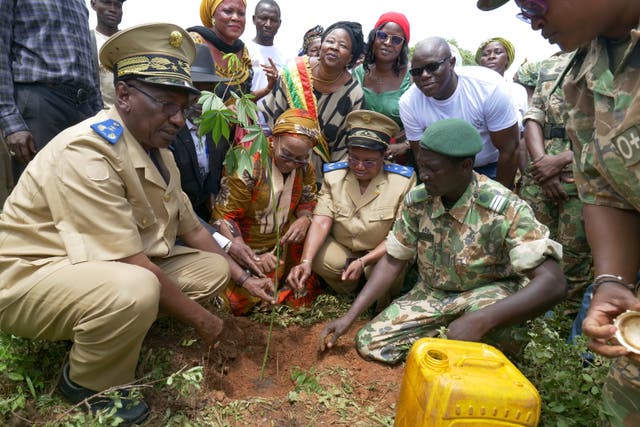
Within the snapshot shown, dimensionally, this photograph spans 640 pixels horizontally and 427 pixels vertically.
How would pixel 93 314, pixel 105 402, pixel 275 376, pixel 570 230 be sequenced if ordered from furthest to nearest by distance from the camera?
pixel 570 230
pixel 275 376
pixel 105 402
pixel 93 314

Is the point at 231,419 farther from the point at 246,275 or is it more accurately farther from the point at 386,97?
the point at 386,97

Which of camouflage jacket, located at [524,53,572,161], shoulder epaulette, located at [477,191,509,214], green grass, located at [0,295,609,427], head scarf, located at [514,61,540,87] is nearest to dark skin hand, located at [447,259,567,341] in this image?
green grass, located at [0,295,609,427]

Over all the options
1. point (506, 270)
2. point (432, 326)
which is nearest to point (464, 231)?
point (506, 270)

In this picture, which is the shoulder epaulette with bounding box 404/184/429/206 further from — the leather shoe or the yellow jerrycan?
the leather shoe

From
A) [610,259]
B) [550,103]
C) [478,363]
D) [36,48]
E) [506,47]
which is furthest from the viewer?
[506,47]

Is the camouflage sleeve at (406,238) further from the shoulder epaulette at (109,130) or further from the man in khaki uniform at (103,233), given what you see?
the shoulder epaulette at (109,130)

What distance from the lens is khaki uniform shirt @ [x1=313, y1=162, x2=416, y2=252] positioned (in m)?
3.70

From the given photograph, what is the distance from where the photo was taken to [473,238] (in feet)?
9.32

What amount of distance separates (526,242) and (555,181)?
98cm

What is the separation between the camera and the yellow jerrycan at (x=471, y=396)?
164 cm

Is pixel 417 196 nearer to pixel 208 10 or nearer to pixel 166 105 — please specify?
pixel 166 105

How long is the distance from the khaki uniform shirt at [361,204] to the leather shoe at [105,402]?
6.40 feet

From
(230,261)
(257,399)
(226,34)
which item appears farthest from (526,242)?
(226,34)

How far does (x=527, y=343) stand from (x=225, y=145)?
→ 7.88 feet
